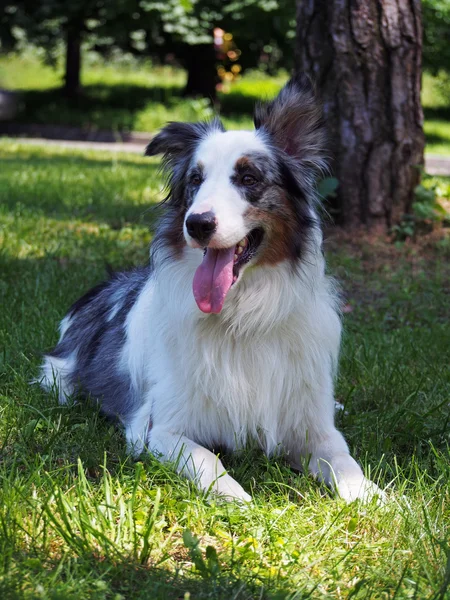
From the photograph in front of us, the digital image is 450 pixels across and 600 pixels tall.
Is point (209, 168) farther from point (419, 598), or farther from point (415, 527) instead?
point (419, 598)

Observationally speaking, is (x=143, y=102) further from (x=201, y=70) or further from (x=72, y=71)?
(x=72, y=71)

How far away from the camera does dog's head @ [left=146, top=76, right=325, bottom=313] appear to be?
323 centimetres

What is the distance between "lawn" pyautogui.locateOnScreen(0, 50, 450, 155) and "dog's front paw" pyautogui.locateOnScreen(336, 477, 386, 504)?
1354 cm

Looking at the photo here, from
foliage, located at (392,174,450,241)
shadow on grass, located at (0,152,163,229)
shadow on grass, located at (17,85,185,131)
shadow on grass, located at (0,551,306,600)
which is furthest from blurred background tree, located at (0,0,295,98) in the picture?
shadow on grass, located at (0,551,306,600)

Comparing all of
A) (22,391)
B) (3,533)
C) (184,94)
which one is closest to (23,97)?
(184,94)

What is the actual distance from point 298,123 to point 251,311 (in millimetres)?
920

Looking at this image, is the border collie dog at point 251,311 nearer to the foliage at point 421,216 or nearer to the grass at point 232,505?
the grass at point 232,505

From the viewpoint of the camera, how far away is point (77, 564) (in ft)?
8.25

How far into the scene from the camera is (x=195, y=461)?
3193 mm

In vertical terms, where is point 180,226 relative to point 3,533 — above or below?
above

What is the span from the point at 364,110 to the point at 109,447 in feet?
13.7

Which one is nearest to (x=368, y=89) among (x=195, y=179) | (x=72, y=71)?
(x=195, y=179)

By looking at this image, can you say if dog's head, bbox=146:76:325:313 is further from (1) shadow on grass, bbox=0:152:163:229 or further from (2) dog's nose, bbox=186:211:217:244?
(1) shadow on grass, bbox=0:152:163:229

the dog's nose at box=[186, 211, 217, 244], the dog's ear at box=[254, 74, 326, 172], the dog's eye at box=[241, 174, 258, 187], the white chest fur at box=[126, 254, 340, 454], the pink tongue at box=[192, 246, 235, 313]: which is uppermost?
the dog's ear at box=[254, 74, 326, 172]
